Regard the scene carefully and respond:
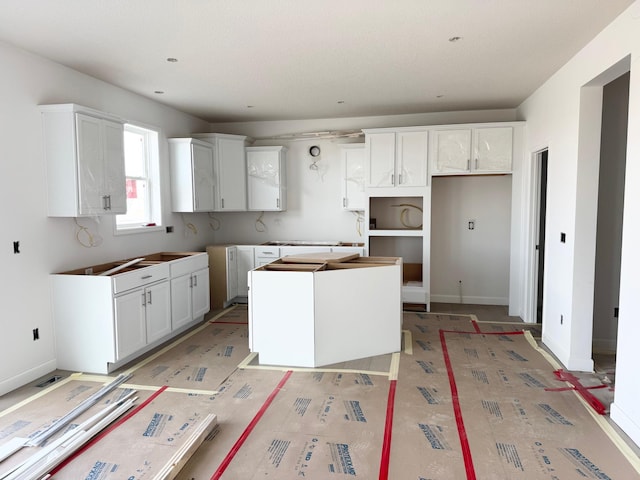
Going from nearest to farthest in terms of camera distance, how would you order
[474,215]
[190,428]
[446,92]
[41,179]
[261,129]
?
[190,428], [41,179], [446,92], [474,215], [261,129]

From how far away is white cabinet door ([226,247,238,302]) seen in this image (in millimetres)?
5973

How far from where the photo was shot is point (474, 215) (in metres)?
5.99

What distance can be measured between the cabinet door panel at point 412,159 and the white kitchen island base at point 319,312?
6.42ft

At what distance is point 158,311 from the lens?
4.28 meters

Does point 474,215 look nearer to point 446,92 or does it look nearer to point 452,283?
point 452,283

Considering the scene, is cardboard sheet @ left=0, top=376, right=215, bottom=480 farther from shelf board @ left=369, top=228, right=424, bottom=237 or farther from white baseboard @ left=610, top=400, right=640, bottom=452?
shelf board @ left=369, top=228, right=424, bottom=237

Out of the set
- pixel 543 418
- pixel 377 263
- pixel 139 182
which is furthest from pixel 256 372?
pixel 139 182

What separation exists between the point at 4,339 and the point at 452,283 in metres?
5.35

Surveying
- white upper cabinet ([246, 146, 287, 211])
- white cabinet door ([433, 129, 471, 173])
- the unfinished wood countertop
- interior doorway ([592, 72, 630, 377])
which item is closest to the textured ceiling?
white cabinet door ([433, 129, 471, 173])

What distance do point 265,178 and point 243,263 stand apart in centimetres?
134

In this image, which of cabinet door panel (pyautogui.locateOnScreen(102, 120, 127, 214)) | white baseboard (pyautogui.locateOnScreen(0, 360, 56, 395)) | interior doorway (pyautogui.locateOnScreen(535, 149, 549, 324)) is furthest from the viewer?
interior doorway (pyautogui.locateOnScreen(535, 149, 549, 324))

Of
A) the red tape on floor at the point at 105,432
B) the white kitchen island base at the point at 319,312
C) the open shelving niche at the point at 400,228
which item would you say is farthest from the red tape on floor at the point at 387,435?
the open shelving niche at the point at 400,228

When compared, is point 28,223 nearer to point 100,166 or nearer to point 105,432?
point 100,166

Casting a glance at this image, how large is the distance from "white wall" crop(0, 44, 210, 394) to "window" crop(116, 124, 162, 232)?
2.80 ft
